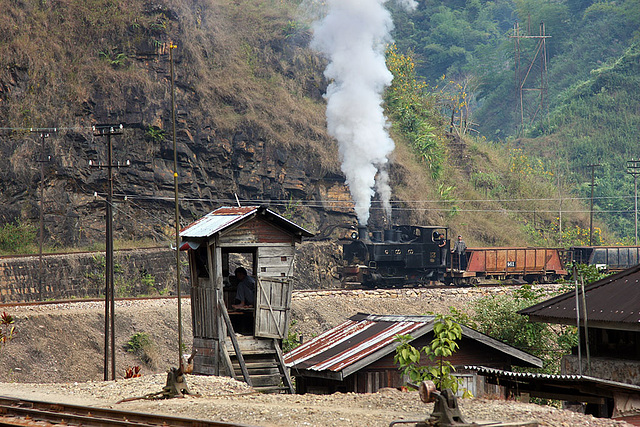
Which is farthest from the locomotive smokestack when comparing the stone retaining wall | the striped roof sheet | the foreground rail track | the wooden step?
the foreground rail track

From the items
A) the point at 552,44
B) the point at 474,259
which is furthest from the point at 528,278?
the point at 552,44

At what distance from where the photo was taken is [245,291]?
62.2 ft

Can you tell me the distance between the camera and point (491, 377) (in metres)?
14.5

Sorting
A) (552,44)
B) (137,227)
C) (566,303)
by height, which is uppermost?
(552,44)

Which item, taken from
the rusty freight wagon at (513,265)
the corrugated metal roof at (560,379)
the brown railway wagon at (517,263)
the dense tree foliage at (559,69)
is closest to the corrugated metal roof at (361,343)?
the corrugated metal roof at (560,379)

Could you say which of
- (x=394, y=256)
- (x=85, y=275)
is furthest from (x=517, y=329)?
(x=85, y=275)

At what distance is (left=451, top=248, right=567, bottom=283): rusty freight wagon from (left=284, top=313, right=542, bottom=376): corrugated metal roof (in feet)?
80.7

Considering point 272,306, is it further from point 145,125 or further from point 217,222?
point 145,125

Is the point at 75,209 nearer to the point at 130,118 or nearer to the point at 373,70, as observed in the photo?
the point at 130,118

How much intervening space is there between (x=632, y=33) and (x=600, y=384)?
292 ft

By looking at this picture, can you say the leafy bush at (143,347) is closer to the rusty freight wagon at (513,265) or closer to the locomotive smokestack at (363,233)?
the locomotive smokestack at (363,233)

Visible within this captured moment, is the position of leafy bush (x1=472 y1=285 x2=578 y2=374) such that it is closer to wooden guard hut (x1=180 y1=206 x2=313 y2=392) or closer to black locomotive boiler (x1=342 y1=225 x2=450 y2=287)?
wooden guard hut (x1=180 y1=206 x2=313 y2=392)

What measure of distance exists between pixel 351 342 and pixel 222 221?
3.94 meters

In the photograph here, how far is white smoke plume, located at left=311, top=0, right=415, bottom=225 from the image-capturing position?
5503 centimetres
